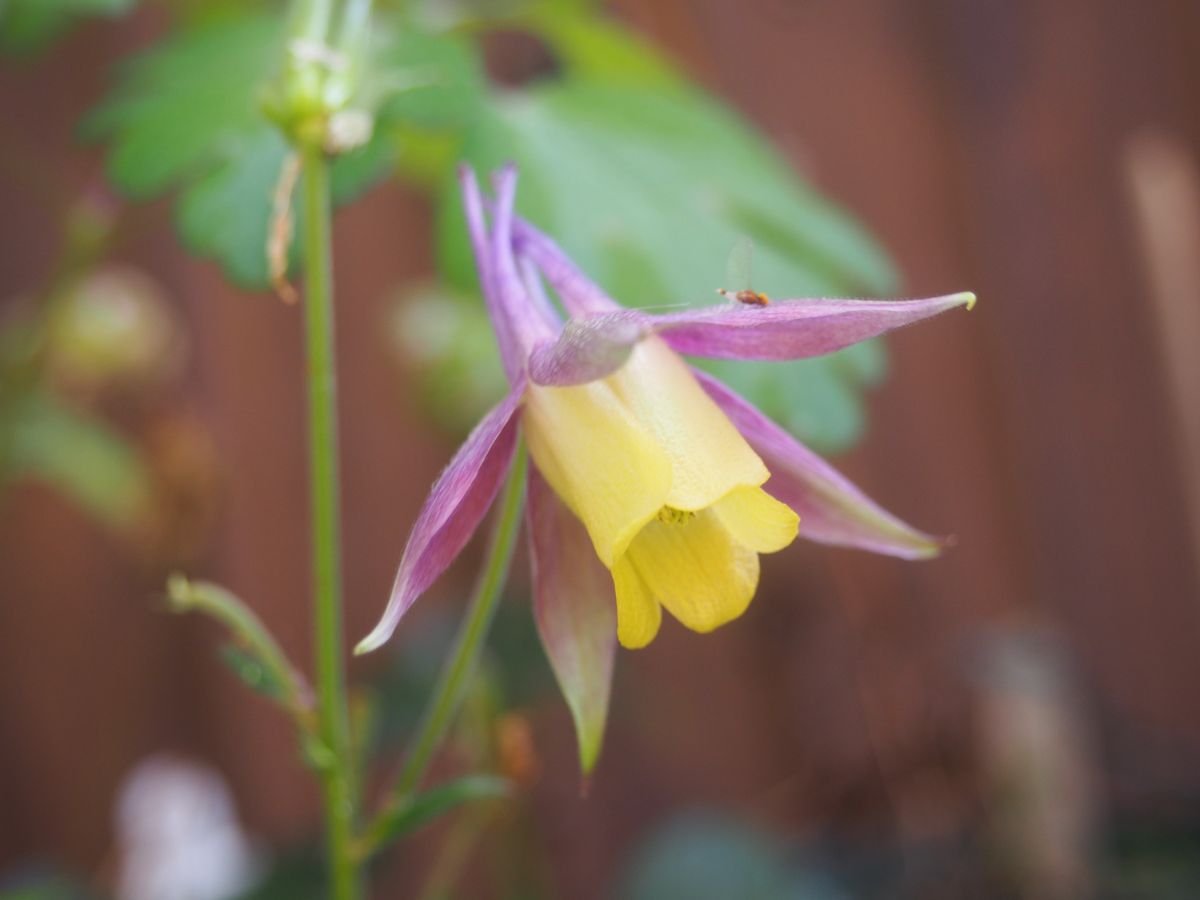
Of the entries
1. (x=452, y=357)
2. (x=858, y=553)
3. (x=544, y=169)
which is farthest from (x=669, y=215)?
(x=858, y=553)

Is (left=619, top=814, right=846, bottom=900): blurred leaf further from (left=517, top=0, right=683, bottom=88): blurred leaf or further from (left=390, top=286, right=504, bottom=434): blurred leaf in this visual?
(left=517, top=0, right=683, bottom=88): blurred leaf

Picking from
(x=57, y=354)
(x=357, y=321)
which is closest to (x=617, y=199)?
(x=57, y=354)

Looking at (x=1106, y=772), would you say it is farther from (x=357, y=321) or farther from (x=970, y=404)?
(x=357, y=321)

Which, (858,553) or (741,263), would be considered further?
(858,553)

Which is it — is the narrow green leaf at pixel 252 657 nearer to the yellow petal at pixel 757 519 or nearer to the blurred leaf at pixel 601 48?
the yellow petal at pixel 757 519

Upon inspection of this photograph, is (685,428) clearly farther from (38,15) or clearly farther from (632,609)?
(38,15)

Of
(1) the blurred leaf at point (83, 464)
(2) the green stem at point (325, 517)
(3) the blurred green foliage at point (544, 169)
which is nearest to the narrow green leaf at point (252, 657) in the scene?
(2) the green stem at point (325, 517)
